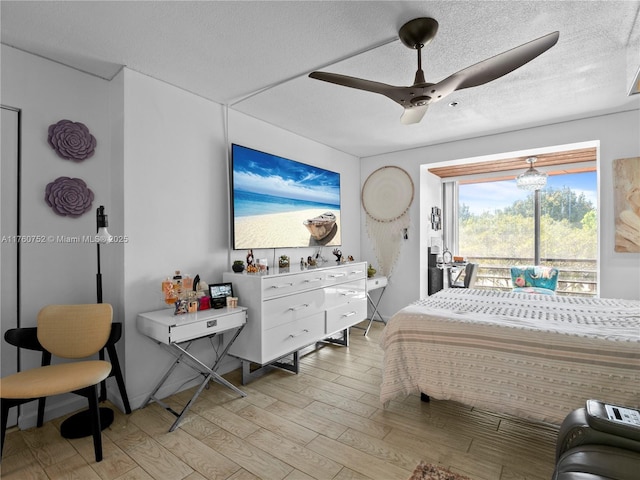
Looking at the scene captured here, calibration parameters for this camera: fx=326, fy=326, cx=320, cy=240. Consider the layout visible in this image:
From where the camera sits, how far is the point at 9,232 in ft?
7.08

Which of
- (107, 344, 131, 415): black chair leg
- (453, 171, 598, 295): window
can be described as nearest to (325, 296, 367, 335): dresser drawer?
(107, 344, 131, 415): black chair leg

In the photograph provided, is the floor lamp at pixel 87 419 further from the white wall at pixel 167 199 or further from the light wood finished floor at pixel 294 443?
the white wall at pixel 167 199

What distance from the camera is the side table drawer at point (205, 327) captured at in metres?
2.20

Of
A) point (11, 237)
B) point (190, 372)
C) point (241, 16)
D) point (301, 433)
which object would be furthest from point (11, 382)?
point (241, 16)

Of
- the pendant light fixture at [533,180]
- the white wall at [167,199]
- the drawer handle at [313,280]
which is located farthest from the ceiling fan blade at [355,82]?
the pendant light fixture at [533,180]

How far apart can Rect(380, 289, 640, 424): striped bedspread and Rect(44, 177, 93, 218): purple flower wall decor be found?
2474mm

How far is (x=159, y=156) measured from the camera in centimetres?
262

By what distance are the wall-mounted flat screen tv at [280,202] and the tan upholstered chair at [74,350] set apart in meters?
1.26

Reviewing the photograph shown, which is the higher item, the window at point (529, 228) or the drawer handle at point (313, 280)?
the window at point (529, 228)

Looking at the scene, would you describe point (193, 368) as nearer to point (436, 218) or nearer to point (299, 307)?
point (299, 307)

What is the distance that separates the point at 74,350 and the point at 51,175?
123cm

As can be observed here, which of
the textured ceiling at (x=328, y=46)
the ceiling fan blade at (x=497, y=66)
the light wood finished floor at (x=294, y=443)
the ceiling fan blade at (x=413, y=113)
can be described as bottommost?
the light wood finished floor at (x=294, y=443)

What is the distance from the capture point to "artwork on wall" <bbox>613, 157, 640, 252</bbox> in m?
3.25

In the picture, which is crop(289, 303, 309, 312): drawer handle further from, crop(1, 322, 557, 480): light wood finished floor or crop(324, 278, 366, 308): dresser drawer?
crop(1, 322, 557, 480): light wood finished floor
